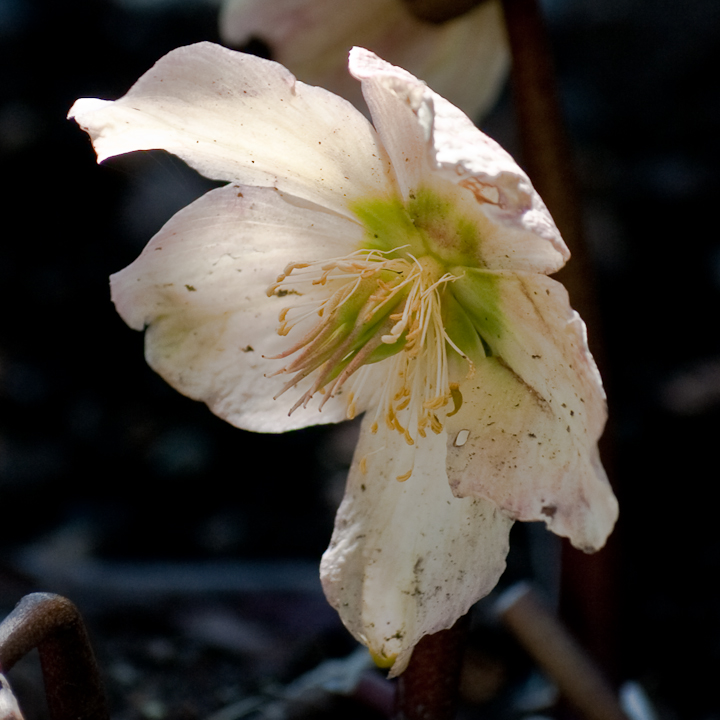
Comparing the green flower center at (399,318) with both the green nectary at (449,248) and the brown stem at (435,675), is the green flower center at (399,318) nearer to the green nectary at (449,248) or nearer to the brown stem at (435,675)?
the green nectary at (449,248)

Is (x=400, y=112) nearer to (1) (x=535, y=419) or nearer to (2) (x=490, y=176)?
(2) (x=490, y=176)

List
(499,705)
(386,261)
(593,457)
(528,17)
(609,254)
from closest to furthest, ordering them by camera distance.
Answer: (593,457) < (386,261) < (528,17) < (499,705) < (609,254)

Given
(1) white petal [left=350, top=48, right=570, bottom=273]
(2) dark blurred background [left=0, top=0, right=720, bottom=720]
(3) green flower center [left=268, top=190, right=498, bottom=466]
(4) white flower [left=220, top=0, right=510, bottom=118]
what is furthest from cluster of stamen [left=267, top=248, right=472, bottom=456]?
(2) dark blurred background [left=0, top=0, right=720, bottom=720]

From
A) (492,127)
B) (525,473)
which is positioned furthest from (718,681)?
(492,127)

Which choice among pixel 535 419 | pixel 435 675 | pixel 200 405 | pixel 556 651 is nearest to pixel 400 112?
pixel 535 419

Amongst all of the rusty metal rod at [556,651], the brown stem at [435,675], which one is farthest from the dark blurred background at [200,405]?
the brown stem at [435,675]

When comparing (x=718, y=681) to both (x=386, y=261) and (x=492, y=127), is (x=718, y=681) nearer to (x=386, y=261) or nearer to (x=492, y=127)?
(x=386, y=261)
